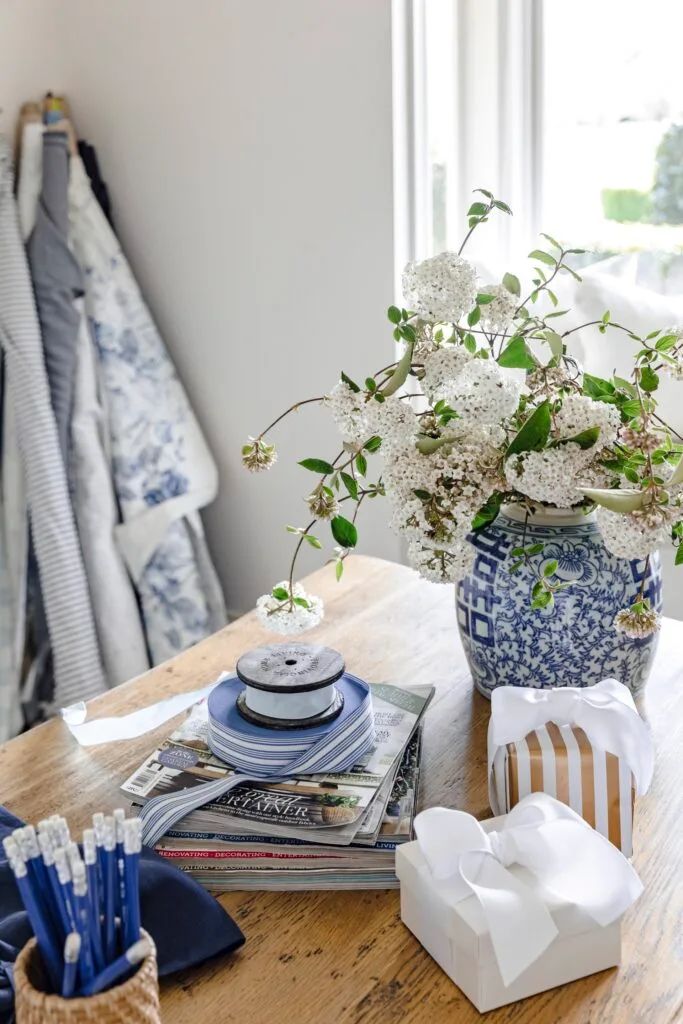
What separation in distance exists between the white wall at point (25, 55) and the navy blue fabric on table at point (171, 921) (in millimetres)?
1819

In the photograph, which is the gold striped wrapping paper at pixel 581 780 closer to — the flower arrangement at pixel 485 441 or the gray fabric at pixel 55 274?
the flower arrangement at pixel 485 441

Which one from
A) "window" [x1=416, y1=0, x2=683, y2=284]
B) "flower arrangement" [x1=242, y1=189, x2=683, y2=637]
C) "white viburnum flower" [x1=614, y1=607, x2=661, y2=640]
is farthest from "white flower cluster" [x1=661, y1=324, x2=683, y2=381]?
"window" [x1=416, y1=0, x2=683, y2=284]

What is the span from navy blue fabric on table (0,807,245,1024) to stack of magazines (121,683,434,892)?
0.15ft

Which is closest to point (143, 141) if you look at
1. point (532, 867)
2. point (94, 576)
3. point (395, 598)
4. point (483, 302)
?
point (94, 576)

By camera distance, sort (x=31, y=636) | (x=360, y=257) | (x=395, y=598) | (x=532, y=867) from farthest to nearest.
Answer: (x=31, y=636), (x=360, y=257), (x=395, y=598), (x=532, y=867)

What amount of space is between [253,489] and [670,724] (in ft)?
4.31

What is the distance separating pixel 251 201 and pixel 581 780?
1.52 meters


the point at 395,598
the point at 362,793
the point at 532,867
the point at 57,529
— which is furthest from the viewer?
the point at 57,529

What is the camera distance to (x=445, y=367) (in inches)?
35.6

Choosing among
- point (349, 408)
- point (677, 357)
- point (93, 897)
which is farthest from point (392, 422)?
point (93, 897)

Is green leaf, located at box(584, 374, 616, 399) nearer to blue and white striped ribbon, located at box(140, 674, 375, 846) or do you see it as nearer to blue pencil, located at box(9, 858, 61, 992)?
blue and white striped ribbon, located at box(140, 674, 375, 846)

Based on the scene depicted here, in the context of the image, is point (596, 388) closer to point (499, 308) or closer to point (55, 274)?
point (499, 308)

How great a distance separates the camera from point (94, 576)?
2121 mm

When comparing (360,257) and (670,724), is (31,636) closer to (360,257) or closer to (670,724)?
(360,257)
